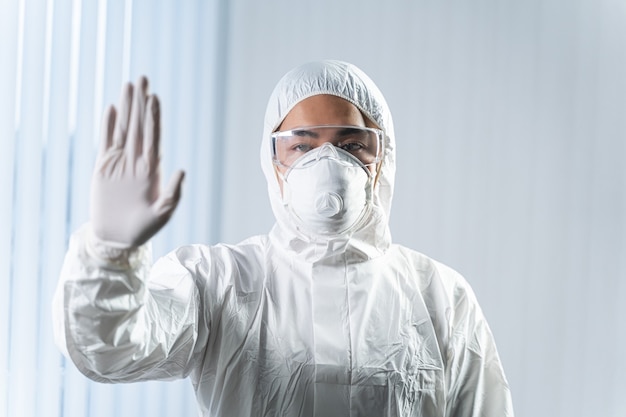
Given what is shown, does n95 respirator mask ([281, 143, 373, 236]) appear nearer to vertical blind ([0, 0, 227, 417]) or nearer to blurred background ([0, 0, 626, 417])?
vertical blind ([0, 0, 227, 417])

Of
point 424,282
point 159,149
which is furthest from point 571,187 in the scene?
point 159,149

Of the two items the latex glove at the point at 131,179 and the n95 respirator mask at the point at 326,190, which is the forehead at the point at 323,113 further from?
the latex glove at the point at 131,179

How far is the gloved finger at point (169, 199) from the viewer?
3.18ft

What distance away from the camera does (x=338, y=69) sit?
1.52 m

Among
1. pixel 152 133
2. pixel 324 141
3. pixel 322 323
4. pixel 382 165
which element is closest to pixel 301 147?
pixel 324 141

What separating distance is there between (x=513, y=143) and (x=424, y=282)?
33.6 inches

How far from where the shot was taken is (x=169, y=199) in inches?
38.2

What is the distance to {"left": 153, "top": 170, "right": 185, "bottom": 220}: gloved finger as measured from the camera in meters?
0.97

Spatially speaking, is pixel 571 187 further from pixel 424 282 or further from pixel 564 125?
pixel 424 282

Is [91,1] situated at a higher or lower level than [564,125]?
higher

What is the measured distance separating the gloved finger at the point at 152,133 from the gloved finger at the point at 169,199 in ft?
0.14

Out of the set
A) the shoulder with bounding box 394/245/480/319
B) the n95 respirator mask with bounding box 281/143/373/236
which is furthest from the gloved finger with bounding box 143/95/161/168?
the shoulder with bounding box 394/245/480/319

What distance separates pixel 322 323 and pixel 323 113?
0.44m

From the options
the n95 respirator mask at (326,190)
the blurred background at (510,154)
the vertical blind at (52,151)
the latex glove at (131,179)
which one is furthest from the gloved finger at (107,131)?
the blurred background at (510,154)
